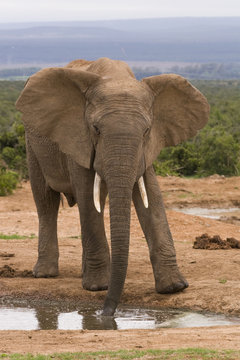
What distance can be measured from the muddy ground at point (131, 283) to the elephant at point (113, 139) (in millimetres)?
298

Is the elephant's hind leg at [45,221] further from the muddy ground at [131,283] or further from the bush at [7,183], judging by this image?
the bush at [7,183]

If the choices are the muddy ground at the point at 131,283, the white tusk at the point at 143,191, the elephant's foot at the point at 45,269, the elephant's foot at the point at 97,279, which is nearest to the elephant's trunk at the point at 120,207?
the white tusk at the point at 143,191

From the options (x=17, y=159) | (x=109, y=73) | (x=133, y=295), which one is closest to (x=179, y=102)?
(x=109, y=73)

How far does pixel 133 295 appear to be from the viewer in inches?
319

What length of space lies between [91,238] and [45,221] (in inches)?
64.9

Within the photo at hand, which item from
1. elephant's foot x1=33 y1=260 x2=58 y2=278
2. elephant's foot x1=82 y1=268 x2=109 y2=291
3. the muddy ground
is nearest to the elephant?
elephant's foot x1=82 y1=268 x2=109 y2=291

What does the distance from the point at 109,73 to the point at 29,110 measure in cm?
94

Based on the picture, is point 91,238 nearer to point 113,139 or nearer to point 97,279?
point 97,279

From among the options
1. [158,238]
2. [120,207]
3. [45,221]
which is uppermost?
[120,207]

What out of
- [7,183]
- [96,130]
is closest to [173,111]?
[96,130]

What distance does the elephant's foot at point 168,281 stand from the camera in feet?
26.2

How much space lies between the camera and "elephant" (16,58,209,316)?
6906 mm

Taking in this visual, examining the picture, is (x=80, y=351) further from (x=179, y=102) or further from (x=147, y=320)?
(x=179, y=102)

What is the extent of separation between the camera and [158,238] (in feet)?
26.1
